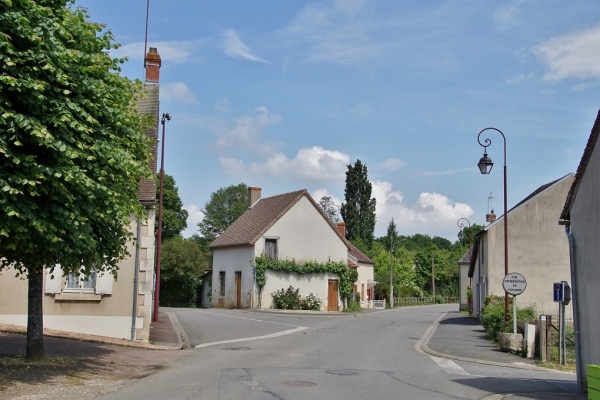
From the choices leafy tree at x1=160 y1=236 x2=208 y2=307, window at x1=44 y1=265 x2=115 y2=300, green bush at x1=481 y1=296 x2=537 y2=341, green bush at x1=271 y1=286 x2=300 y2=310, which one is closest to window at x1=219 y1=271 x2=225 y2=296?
leafy tree at x1=160 y1=236 x2=208 y2=307

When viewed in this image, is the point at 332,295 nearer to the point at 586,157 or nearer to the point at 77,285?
the point at 77,285

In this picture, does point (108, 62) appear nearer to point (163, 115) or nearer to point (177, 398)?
point (177, 398)

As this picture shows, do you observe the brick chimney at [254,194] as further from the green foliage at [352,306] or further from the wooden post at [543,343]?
the wooden post at [543,343]

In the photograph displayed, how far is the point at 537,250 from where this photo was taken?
97.4 feet

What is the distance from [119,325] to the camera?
690 inches

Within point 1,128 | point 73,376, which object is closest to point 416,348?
point 73,376

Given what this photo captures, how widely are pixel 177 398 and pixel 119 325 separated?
8.83 meters

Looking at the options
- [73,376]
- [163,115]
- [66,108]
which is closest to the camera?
[66,108]

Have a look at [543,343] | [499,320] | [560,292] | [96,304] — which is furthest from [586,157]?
[96,304]

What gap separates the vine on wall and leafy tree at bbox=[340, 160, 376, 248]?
108ft

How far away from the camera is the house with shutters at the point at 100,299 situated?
56.1 feet

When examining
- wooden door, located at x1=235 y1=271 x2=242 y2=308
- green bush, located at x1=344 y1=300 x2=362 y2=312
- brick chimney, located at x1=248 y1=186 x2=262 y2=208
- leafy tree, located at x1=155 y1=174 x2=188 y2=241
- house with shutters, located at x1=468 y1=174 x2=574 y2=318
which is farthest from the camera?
leafy tree, located at x1=155 y1=174 x2=188 y2=241

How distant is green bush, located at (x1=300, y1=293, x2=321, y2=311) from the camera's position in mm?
40844

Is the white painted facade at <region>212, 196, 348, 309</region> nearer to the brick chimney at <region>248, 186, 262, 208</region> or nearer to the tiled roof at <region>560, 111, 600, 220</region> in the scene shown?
the brick chimney at <region>248, 186, 262, 208</region>
